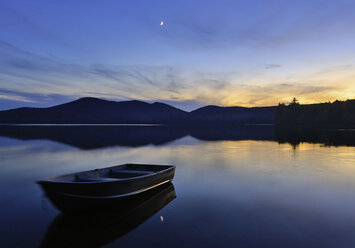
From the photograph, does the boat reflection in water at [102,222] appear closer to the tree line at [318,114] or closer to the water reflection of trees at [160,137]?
the water reflection of trees at [160,137]

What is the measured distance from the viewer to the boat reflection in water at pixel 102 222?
930cm

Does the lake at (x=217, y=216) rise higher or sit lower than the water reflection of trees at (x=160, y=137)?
lower

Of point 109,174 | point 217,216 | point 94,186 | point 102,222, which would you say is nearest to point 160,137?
point 109,174

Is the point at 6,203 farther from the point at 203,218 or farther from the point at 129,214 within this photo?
the point at 203,218

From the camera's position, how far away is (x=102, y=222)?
435 inches

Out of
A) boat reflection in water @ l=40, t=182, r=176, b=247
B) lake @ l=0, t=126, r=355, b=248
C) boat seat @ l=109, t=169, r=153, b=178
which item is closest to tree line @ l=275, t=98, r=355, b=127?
lake @ l=0, t=126, r=355, b=248

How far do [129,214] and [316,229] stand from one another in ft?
28.0

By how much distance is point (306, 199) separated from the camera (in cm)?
1438

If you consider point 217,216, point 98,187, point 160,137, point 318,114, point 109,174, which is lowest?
point 217,216

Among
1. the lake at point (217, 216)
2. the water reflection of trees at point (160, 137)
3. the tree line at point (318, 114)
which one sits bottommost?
the lake at point (217, 216)

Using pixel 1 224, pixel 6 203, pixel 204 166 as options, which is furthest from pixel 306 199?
pixel 6 203

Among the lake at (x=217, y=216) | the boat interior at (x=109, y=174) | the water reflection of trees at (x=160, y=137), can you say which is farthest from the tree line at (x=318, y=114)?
the boat interior at (x=109, y=174)

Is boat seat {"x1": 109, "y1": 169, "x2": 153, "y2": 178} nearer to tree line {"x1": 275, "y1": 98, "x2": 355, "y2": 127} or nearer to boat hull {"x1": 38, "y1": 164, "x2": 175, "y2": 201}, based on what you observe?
boat hull {"x1": 38, "y1": 164, "x2": 175, "y2": 201}

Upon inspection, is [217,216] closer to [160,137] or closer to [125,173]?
[125,173]
